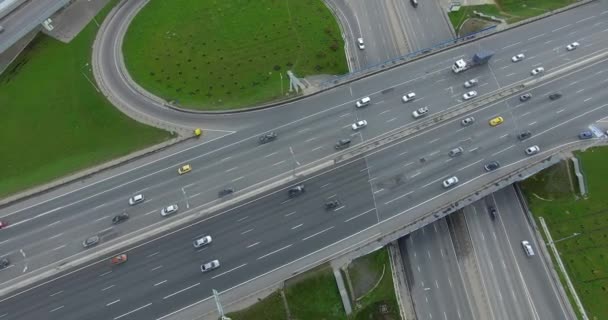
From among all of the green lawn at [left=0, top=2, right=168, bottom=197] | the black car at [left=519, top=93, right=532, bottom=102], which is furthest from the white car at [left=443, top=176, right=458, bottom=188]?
the green lawn at [left=0, top=2, right=168, bottom=197]

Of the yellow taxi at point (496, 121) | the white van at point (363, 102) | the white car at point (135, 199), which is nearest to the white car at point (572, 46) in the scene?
the yellow taxi at point (496, 121)

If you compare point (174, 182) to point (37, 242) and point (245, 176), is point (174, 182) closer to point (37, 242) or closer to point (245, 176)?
point (245, 176)

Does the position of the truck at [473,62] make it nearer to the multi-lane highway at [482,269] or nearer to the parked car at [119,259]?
the multi-lane highway at [482,269]

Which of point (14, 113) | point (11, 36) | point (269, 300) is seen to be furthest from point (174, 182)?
point (11, 36)

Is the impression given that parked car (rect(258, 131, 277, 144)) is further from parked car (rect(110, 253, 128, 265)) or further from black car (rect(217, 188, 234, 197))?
parked car (rect(110, 253, 128, 265))

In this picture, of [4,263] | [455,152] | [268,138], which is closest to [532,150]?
[455,152]

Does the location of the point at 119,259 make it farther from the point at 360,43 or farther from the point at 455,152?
the point at 360,43
